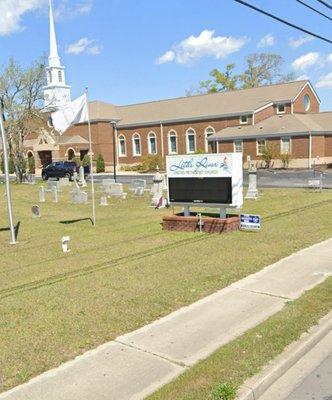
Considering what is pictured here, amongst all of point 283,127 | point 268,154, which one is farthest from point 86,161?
A: point 283,127

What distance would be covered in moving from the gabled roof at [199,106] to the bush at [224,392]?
47277mm

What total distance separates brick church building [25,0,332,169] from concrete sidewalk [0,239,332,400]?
33659 millimetres

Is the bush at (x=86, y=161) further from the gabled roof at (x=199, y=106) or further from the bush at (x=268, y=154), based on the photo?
the bush at (x=268, y=154)

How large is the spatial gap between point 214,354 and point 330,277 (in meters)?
3.76

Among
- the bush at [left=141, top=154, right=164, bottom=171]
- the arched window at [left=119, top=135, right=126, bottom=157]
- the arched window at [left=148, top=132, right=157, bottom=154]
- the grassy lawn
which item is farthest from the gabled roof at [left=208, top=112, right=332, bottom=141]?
the grassy lawn

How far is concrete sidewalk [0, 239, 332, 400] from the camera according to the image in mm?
4172

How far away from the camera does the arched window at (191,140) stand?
54.3 m

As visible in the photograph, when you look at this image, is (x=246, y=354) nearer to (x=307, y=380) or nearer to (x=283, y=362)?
(x=283, y=362)

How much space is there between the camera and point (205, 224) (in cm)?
1231

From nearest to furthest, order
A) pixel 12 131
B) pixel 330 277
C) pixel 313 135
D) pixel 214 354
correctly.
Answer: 1. pixel 214 354
2. pixel 330 277
3. pixel 12 131
4. pixel 313 135

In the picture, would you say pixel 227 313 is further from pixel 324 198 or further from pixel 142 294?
pixel 324 198

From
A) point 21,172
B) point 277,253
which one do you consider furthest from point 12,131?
point 277,253

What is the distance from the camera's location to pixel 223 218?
12.3m

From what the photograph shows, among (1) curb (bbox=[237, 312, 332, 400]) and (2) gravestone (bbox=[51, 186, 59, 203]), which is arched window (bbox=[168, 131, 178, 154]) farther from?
(1) curb (bbox=[237, 312, 332, 400])
